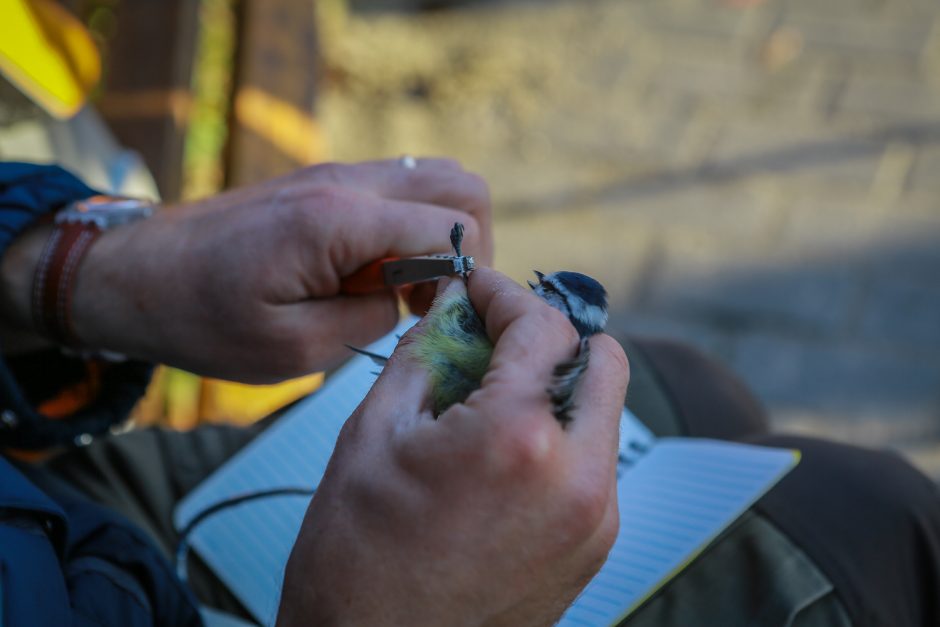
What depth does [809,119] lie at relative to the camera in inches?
92.1

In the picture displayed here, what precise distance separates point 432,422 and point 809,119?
2.11 meters

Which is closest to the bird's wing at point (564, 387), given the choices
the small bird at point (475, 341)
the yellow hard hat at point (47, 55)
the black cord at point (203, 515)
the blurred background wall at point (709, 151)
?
the small bird at point (475, 341)

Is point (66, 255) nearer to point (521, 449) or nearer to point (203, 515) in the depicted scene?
point (203, 515)

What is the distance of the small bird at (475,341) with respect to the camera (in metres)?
0.53

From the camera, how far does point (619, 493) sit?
88 centimetres

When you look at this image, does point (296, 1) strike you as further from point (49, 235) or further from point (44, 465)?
point (44, 465)

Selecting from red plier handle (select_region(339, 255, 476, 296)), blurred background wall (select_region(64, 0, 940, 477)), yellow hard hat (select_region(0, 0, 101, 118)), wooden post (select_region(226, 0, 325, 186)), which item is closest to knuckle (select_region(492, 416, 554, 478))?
red plier handle (select_region(339, 255, 476, 296))

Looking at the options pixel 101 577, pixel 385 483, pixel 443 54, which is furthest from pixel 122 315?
pixel 443 54

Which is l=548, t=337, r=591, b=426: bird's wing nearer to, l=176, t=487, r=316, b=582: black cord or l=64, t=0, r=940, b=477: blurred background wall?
l=176, t=487, r=316, b=582: black cord

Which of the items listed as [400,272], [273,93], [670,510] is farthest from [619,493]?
[273,93]

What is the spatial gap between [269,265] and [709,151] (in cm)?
173

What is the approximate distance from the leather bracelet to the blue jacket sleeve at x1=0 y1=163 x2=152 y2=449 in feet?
0.14

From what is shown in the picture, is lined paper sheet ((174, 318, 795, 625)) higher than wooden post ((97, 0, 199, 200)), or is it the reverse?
wooden post ((97, 0, 199, 200))

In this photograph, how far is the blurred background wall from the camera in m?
2.10
